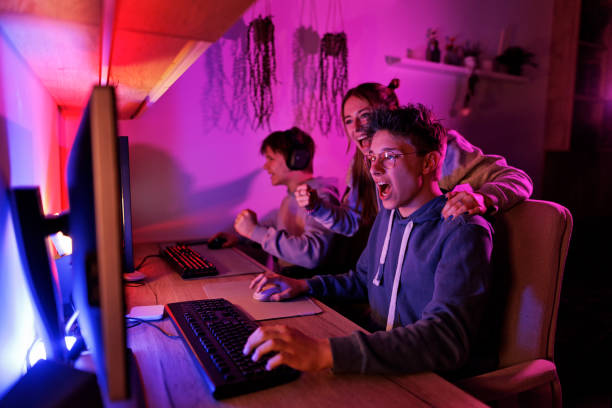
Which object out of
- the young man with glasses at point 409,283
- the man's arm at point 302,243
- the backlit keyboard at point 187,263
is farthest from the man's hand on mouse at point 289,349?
the man's arm at point 302,243

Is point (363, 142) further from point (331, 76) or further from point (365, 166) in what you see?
point (331, 76)

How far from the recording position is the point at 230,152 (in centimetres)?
233

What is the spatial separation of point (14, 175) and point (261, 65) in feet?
5.65

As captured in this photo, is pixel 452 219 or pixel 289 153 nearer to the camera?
pixel 452 219

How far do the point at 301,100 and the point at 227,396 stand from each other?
2.04 metres

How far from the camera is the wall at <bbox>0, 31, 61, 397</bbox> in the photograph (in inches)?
27.2

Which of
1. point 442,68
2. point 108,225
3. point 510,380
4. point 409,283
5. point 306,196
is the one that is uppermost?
point 442,68

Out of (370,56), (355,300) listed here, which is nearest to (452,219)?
(355,300)

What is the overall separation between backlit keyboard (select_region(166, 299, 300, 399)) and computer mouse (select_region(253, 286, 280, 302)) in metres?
0.13

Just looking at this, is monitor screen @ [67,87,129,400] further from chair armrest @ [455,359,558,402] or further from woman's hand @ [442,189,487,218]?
woman's hand @ [442,189,487,218]

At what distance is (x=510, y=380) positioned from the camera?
87 centimetres

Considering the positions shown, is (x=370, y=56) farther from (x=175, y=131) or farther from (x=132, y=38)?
(x=132, y=38)

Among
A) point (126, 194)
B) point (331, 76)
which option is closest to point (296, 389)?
point (126, 194)

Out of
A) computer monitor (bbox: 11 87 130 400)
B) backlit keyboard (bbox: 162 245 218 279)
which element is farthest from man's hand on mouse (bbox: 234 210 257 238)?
computer monitor (bbox: 11 87 130 400)
